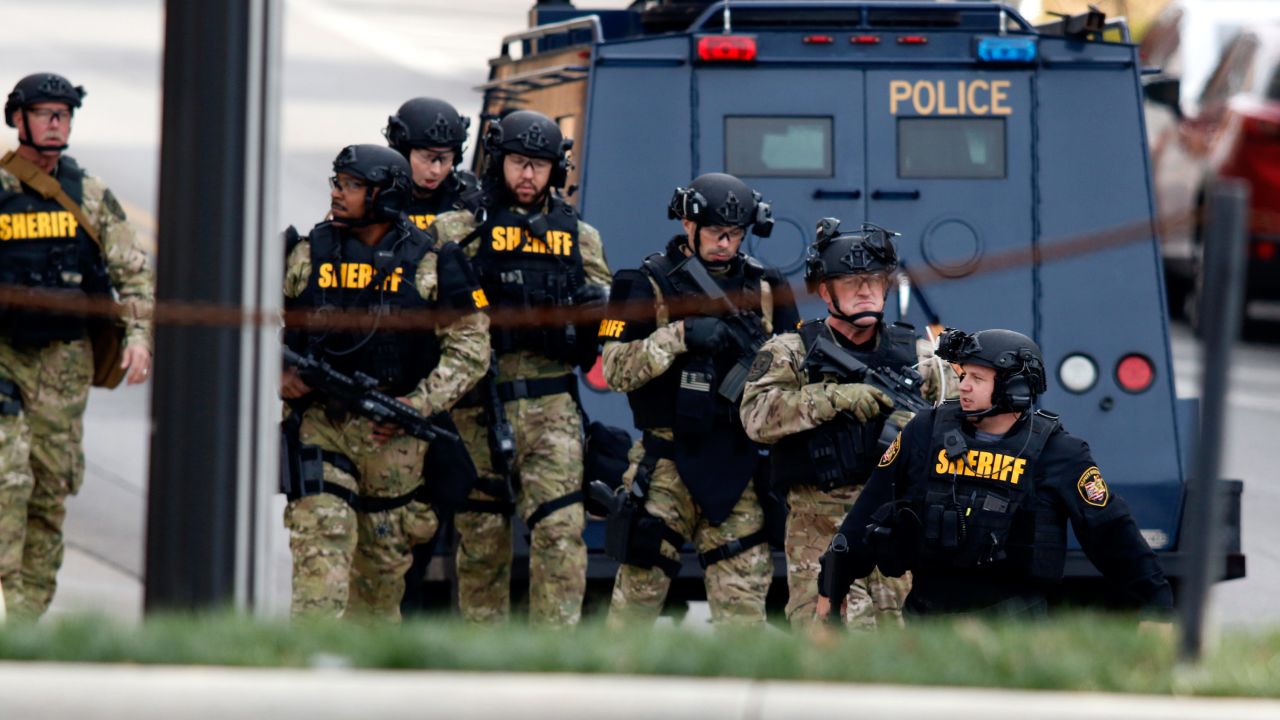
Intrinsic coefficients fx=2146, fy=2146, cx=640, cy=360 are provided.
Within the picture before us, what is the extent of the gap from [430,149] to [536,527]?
1564mm

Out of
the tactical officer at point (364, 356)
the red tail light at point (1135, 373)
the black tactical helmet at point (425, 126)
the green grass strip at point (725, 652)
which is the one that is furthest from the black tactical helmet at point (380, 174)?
the green grass strip at point (725, 652)

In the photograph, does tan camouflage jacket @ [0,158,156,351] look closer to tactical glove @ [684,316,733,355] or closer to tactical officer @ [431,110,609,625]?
tactical officer @ [431,110,609,625]

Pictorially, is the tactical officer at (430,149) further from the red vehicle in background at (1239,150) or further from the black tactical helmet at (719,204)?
the red vehicle in background at (1239,150)

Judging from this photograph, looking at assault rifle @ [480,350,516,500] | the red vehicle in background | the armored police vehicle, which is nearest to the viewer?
assault rifle @ [480,350,516,500]

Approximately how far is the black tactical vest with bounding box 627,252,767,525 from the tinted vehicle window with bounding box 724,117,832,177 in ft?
3.88

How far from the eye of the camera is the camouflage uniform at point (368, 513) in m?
7.39

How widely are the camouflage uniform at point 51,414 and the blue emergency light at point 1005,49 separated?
3.45 meters

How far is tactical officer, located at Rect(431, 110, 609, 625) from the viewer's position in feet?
26.2

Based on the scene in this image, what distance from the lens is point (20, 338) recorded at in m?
8.08

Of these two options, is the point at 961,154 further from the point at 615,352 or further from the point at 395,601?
the point at 395,601

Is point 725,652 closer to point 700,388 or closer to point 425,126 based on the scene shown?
point 700,388

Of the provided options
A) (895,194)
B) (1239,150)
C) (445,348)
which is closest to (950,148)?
(895,194)

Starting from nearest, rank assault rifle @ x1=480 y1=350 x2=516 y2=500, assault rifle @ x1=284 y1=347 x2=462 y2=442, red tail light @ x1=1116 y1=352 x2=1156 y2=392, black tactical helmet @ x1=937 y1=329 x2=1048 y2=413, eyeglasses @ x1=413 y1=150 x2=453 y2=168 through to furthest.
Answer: black tactical helmet @ x1=937 y1=329 x2=1048 y2=413
assault rifle @ x1=284 y1=347 x2=462 y2=442
assault rifle @ x1=480 y1=350 x2=516 y2=500
eyeglasses @ x1=413 y1=150 x2=453 y2=168
red tail light @ x1=1116 y1=352 x2=1156 y2=392

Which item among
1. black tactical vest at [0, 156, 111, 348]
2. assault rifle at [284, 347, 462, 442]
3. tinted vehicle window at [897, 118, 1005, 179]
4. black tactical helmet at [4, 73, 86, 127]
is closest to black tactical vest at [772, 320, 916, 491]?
assault rifle at [284, 347, 462, 442]
